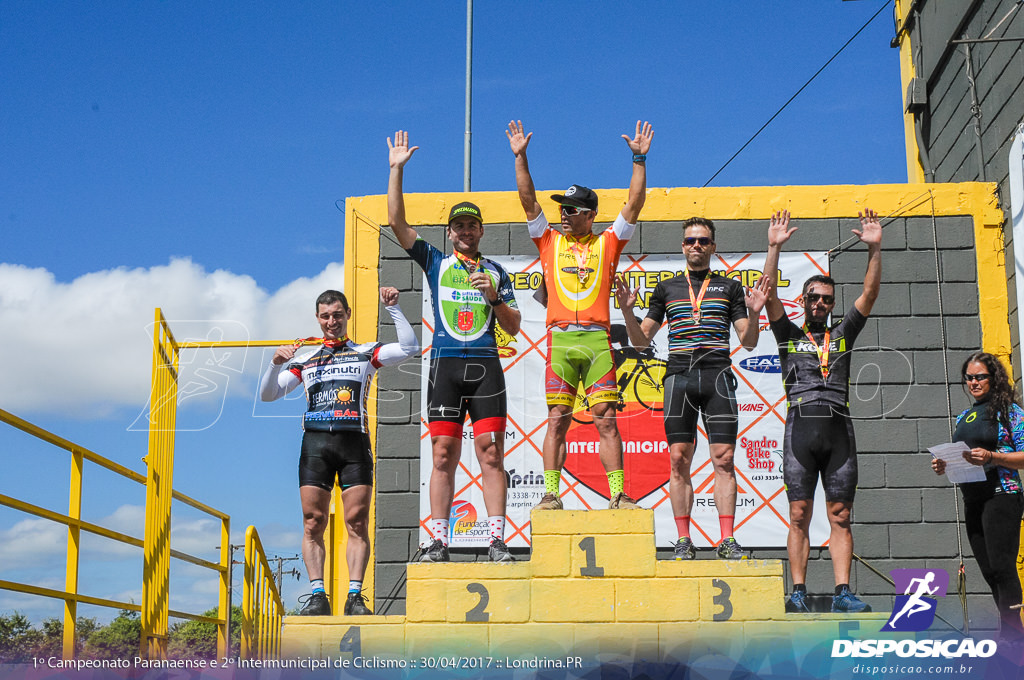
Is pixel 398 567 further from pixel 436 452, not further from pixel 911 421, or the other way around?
pixel 911 421

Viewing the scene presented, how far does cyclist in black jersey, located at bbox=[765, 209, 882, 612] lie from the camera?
612 centimetres

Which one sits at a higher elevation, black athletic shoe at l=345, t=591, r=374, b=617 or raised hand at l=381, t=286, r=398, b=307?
raised hand at l=381, t=286, r=398, b=307

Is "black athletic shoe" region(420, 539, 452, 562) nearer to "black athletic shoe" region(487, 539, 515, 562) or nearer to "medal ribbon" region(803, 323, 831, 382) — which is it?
"black athletic shoe" region(487, 539, 515, 562)

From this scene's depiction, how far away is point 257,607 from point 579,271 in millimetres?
2853

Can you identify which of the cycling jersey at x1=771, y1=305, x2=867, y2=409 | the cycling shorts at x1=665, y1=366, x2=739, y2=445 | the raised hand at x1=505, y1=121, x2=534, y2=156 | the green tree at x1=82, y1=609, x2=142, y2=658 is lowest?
the green tree at x1=82, y1=609, x2=142, y2=658

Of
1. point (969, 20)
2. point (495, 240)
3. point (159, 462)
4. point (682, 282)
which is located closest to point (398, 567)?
point (159, 462)

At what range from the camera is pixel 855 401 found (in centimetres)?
864

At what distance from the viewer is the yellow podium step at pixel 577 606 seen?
555 centimetres

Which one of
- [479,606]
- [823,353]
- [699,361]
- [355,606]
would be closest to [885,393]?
[823,353]

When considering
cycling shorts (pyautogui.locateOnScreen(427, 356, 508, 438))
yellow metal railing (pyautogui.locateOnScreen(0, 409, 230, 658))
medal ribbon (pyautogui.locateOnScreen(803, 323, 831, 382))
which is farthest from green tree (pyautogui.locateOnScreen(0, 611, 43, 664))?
medal ribbon (pyautogui.locateOnScreen(803, 323, 831, 382))

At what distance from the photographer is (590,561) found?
5.68 m

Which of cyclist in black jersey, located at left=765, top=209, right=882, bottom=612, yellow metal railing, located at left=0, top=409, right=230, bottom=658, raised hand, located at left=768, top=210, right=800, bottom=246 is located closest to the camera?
yellow metal railing, located at left=0, top=409, right=230, bottom=658

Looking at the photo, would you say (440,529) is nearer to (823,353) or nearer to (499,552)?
(499,552)

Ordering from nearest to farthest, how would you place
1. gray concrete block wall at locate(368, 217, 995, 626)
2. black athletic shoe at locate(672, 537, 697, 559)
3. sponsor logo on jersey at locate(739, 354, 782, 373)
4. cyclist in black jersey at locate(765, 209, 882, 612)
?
black athletic shoe at locate(672, 537, 697, 559) < cyclist in black jersey at locate(765, 209, 882, 612) < gray concrete block wall at locate(368, 217, 995, 626) < sponsor logo on jersey at locate(739, 354, 782, 373)
